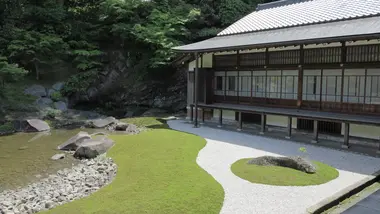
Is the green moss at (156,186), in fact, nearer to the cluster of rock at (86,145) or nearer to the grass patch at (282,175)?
the cluster of rock at (86,145)

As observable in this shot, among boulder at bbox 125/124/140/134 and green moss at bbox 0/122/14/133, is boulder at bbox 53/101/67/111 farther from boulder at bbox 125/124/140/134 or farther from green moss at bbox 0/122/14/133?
boulder at bbox 125/124/140/134

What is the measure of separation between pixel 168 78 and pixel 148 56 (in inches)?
93.8

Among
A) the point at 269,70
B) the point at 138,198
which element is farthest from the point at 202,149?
the point at 269,70

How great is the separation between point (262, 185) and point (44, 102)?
61.0ft

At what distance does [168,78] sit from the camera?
2469 cm

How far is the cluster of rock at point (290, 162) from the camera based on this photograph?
8.30 metres

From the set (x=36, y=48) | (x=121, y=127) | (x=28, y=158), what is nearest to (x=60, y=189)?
(x=28, y=158)

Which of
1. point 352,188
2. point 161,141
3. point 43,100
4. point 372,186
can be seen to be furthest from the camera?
point 43,100

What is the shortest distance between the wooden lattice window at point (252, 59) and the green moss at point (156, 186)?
6.36 meters

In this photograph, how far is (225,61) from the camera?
17641 mm

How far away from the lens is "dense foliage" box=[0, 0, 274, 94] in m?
22.6

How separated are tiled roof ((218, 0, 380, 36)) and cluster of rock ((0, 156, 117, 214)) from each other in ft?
37.7

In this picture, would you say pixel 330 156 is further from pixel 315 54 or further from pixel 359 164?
pixel 315 54

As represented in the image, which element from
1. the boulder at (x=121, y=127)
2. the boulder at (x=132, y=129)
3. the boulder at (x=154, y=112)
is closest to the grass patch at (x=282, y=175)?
the boulder at (x=132, y=129)
